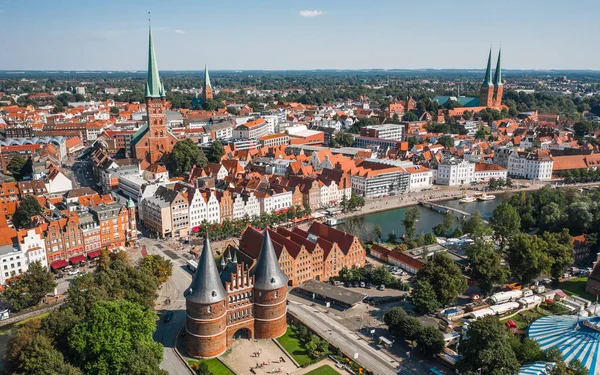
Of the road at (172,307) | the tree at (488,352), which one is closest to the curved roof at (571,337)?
the tree at (488,352)

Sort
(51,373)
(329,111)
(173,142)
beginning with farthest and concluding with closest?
(329,111) < (173,142) < (51,373)

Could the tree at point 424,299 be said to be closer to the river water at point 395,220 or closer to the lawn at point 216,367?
the lawn at point 216,367

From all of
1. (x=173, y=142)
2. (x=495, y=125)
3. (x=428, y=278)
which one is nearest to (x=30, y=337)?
(x=428, y=278)

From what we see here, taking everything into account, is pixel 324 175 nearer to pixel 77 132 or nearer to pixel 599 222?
pixel 599 222

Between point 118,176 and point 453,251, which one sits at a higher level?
point 118,176

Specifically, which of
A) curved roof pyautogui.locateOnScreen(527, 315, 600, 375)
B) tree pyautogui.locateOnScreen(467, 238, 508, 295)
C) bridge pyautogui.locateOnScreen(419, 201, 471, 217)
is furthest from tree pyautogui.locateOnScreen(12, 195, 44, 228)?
bridge pyautogui.locateOnScreen(419, 201, 471, 217)

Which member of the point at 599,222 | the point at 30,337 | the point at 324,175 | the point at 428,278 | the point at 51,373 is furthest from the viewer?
the point at 324,175
